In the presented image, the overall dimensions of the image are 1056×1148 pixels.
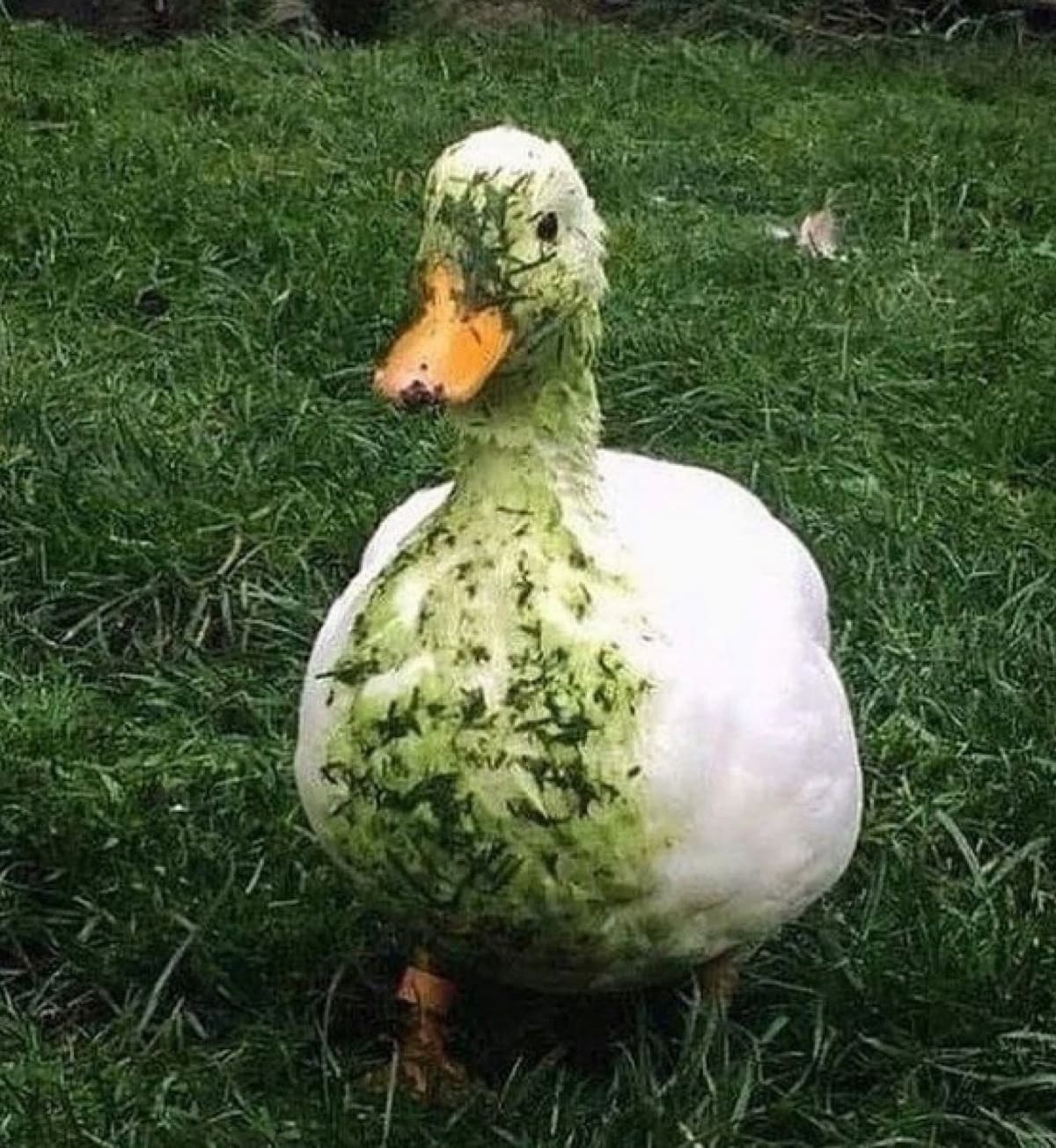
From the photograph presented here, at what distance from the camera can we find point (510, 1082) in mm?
2703

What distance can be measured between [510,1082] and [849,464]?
1805 millimetres

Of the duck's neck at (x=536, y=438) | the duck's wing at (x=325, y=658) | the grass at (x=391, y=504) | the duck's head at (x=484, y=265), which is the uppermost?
the duck's head at (x=484, y=265)

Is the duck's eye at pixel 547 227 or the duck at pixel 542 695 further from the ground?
the duck's eye at pixel 547 227

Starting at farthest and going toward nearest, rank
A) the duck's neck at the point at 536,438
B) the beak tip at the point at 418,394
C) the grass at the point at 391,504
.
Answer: the grass at the point at 391,504, the duck's neck at the point at 536,438, the beak tip at the point at 418,394

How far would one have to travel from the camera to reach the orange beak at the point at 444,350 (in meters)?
2.39

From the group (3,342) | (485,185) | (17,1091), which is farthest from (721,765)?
(3,342)

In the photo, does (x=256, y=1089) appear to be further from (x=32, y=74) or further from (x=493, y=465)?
(x=32, y=74)

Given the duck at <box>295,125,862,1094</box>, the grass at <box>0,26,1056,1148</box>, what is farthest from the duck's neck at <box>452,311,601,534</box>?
the grass at <box>0,26,1056,1148</box>

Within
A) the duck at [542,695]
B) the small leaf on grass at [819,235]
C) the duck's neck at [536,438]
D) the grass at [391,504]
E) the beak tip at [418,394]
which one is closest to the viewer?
the beak tip at [418,394]

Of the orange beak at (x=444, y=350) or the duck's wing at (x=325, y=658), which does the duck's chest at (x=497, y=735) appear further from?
the orange beak at (x=444, y=350)

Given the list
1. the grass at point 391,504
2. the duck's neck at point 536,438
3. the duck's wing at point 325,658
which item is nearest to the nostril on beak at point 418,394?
the duck's neck at point 536,438

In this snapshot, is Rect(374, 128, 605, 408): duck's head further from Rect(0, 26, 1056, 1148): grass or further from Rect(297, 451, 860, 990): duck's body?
Rect(0, 26, 1056, 1148): grass

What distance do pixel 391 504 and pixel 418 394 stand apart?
5.31ft

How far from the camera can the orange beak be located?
239 centimetres
